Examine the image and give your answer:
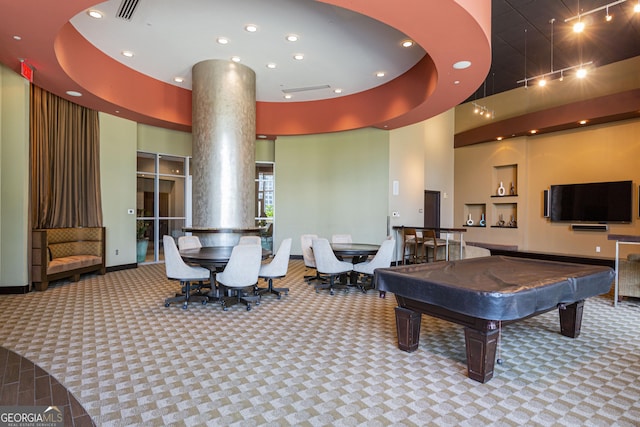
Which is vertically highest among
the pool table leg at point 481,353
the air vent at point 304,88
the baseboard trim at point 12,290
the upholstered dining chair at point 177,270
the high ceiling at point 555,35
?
the high ceiling at point 555,35

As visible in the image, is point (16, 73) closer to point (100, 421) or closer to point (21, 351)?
point (21, 351)

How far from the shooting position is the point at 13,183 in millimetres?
5617

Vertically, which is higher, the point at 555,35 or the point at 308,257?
the point at 555,35

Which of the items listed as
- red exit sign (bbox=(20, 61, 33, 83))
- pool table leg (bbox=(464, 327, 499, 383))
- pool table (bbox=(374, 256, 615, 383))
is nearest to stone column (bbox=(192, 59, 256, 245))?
red exit sign (bbox=(20, 61, 33, 83))

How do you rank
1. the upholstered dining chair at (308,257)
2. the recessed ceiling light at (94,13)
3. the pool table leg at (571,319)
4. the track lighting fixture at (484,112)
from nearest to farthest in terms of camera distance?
the pool table leg at (571,319) → the recessed ceiling light at (94,13) → the upholstered dining chair at (308,257) → the track lighting fixture at (484,112)

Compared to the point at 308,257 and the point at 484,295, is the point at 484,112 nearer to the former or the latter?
the point at 308,257

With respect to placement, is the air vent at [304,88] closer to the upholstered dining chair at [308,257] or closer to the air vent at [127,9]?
the upholstered dining chair at [308,257]

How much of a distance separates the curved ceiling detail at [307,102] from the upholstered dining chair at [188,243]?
9.95 ft

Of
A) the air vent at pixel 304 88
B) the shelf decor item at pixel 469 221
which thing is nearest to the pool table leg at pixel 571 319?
the air vent at pixel 304 88

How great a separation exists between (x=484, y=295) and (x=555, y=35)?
6.82 metres

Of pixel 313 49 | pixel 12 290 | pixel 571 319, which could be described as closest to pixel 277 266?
pixel 571 319

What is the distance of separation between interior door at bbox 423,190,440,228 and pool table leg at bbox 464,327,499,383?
28.4 ft

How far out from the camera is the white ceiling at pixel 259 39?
16.0ft

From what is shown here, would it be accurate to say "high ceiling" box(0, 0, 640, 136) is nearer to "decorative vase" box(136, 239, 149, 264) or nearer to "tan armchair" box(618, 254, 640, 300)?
"decorative vase" box(136, 239, 149, 264)
